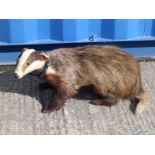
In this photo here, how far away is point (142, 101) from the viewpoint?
12.5 feet

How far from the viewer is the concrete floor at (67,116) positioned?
3.51 metres

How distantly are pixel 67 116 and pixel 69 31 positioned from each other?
4.19ft

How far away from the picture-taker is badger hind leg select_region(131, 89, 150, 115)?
3.77 metres

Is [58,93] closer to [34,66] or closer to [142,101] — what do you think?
[34,66]

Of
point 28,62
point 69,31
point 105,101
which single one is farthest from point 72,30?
point 28,62

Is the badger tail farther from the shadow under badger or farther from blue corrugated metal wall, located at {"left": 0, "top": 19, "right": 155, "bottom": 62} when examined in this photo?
blue corrugated metal wall, located at {"left": 0, "top": 19, "right": 155, "bottom": 62}

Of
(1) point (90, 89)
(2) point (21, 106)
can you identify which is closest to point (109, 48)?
(1) point (90, 89)

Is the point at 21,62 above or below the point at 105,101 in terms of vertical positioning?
above

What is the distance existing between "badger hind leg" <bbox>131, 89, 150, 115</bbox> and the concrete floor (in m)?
0.05

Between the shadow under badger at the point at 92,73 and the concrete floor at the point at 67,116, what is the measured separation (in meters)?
0.11

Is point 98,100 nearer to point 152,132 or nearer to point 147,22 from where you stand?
point 152,132

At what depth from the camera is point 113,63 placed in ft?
12.1

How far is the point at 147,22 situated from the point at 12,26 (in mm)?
1668

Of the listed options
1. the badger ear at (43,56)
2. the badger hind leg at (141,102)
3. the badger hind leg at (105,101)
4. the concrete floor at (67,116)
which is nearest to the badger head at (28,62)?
the badger ear at (43,56)
